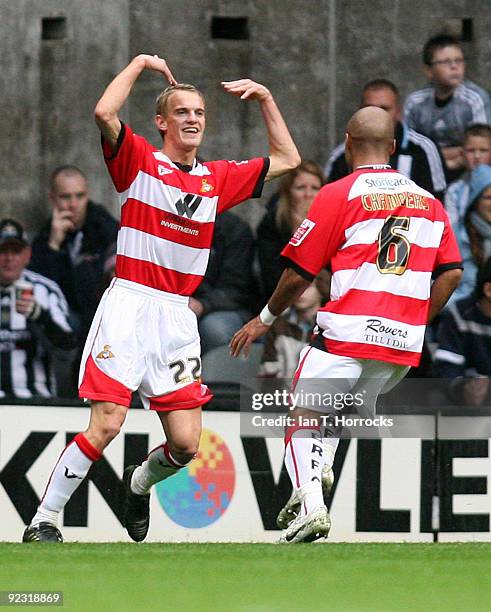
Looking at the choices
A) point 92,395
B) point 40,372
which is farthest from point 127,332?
point 40,372

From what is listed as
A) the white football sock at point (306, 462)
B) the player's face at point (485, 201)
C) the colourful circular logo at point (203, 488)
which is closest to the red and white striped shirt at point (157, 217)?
the white football sock at point (306, 462)

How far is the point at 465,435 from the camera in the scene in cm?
930

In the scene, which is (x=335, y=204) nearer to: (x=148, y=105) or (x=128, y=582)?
(x=128, y=582)

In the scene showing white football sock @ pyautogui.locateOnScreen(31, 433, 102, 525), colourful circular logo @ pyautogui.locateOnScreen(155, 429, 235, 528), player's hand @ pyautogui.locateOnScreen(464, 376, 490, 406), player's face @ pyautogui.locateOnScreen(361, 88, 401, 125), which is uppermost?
player's face @ pyautogui.locateOnScreen(361, 88, 401, 125)

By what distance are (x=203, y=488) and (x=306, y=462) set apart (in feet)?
6.65

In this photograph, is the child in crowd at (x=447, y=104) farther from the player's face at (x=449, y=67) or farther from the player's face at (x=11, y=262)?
the player's face at (x=11, y=262)

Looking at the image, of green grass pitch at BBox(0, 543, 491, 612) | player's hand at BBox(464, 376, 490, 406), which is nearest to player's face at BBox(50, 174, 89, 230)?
player's hand at BBox(464, 376, 490, 406)

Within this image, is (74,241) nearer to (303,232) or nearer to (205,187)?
(205,187)

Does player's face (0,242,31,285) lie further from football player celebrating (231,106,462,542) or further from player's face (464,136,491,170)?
football player celebrating (231,106,462,542)

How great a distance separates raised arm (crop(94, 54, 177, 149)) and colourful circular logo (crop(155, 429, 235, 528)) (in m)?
2.53

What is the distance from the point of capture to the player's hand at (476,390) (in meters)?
9.90

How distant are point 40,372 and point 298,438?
376cm

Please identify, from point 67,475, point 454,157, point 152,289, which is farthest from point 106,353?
point 454,157

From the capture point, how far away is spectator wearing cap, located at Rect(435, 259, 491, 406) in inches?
410
